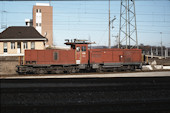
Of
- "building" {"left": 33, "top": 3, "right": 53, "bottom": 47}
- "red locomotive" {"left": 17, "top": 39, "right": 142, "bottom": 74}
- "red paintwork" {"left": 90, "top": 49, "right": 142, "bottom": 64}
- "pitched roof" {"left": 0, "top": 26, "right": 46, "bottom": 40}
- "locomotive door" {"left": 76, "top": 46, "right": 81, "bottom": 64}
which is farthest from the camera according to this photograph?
"building" {"left": 33, "top": 3, "right": 53, "bottom": 47}

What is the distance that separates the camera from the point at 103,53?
18.0 meters

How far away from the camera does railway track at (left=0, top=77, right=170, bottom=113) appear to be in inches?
235

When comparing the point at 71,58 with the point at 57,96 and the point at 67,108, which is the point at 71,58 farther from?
the point at 67,108

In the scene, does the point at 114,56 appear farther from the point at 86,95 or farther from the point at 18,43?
the point at 18,43

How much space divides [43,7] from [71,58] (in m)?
45.3

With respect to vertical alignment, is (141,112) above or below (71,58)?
below

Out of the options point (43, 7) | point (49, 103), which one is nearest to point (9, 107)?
point (49, 103)

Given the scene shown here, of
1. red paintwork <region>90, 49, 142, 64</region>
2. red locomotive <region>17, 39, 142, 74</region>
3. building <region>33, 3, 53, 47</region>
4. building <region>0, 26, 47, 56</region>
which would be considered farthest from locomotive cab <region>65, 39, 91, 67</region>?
building <region>33, 3, 53, 47</region>

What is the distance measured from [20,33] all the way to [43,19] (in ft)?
95.9

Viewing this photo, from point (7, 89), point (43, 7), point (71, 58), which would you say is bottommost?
point (7, 89)

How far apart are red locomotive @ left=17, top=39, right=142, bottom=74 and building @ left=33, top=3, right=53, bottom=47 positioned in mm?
38871

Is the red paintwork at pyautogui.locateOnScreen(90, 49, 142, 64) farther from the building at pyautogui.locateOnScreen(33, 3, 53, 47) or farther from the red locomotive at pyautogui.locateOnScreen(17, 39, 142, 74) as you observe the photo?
the building at pyautogui.locateOnScreen(33, 3, 53, 47)

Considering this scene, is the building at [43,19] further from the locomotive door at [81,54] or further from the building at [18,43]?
the locomotive door at [81,54]

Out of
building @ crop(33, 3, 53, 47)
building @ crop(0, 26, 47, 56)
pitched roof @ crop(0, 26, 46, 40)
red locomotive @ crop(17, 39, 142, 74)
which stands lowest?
red locomotive @ crop(17, 39, 142, 74)
